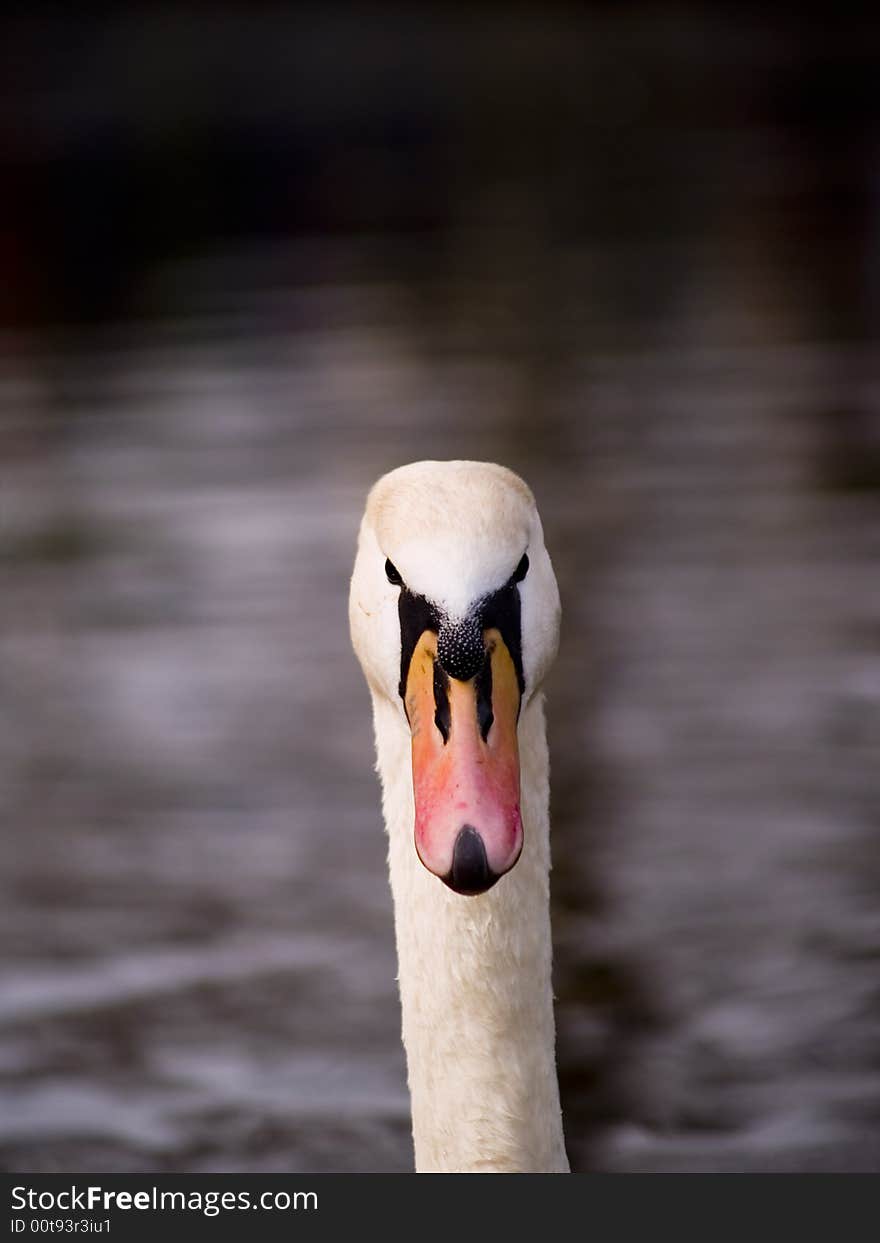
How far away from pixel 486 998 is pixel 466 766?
20.3 inches

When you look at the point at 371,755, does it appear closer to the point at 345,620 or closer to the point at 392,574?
the point at 345,620

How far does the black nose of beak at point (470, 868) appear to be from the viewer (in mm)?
1889

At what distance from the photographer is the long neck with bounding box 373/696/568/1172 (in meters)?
2.36

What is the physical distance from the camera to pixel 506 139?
15.3m

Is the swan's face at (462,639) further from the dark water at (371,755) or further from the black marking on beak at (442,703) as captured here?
the dark water at (371,755)

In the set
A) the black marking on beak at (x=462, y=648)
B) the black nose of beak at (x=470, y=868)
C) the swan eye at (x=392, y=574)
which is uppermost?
the swan eye at (x=392, y=574)

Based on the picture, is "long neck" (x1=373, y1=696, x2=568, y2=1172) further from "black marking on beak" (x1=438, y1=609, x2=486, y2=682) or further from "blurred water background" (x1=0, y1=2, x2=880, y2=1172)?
"blurred water background" (x1=0, y1=2, x2=880, y2=1172)

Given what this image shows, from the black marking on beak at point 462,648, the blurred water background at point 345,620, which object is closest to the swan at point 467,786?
the black marking on beak at point 462,648

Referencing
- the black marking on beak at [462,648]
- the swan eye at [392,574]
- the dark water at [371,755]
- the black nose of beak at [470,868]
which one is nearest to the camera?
the black nose of beak at [470,868]

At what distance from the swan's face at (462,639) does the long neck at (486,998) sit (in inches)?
8.7

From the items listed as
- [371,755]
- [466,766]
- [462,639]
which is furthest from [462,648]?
[371,755]
